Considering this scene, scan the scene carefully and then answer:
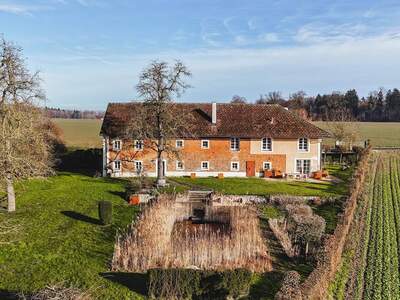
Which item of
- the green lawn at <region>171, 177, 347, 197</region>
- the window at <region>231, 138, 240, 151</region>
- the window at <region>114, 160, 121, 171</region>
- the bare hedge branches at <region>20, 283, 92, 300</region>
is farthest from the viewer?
the window at <region>231, 138, 240, 151</region>

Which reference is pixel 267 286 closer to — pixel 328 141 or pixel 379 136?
pixel 328 141

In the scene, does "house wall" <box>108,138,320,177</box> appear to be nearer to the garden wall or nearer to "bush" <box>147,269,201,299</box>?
the garden wall

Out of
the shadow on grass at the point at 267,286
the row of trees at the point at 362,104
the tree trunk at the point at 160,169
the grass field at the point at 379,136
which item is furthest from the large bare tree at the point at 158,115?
the row of trees at the point at 362,104

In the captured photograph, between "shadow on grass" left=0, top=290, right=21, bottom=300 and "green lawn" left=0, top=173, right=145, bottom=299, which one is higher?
"green lawn" left=0, top=173, right=145, bottom=299

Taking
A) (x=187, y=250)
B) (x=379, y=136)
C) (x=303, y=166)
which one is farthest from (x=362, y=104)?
(x=187, y=250)

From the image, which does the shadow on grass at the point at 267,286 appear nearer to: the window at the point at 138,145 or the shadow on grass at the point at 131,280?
the shadow on grass at the point at 131,280

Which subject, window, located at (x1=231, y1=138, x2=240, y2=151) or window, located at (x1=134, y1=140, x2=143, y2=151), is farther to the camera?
window, located at (x1=231, y1=138, x2=240, y2=151)

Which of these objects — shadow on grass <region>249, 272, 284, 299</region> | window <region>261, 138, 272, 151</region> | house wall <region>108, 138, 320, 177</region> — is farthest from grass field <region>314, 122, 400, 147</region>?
shadow on grass <region>249, 272, 284, 299</region>

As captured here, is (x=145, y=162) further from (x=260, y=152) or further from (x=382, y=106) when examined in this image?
(x=382, y=106)
